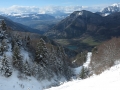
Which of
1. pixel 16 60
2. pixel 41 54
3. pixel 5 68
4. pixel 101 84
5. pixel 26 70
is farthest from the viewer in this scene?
pixel 41 54

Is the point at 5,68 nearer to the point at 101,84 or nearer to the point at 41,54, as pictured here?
the point at 41,54

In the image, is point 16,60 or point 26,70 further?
point 26,70

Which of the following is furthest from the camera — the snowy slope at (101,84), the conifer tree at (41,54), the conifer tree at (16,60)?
the conifer tree at (41,54)

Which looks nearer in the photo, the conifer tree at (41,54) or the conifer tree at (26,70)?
the conifer tree at (26,70)

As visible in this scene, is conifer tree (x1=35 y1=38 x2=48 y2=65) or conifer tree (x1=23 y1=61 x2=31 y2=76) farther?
conifer tree (x1=35 y1=38 x2=48 y2=65)

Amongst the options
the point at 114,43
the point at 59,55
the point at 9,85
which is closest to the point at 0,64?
the point at 9,85

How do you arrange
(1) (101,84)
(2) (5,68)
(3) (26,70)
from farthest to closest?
(3) (26,70) < (2) (5,68) < (1) (101,84)

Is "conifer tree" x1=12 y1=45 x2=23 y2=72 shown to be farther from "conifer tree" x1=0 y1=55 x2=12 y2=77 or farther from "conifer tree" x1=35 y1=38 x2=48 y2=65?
"conifer tree" x1=35 y1=38 x2=48 y2=65

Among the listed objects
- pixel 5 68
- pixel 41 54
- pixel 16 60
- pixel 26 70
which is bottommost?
pixel 26 70

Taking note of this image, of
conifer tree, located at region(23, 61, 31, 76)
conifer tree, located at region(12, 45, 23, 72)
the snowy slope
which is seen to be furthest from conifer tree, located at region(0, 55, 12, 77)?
the snowy slope

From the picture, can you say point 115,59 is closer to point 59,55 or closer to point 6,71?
point 59,55

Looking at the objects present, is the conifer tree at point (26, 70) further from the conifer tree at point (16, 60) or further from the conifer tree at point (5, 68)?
the conifer tree at point (5, 68)

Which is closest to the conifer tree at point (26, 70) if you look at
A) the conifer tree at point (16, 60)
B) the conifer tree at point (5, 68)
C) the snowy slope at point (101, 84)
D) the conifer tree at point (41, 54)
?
the conifer tree at point (16, 60)

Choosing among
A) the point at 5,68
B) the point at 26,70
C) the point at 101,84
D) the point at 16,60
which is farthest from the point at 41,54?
the point at 101,84
